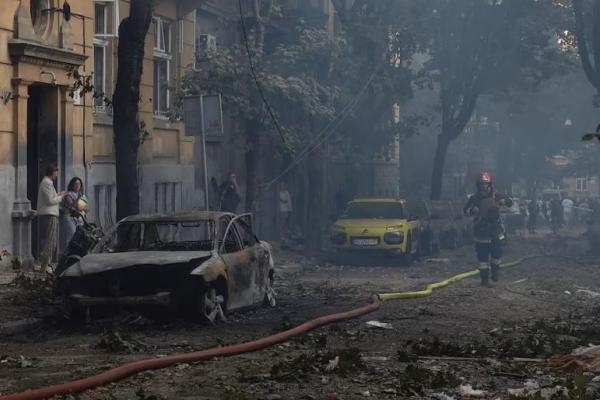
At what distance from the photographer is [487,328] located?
47.2ft

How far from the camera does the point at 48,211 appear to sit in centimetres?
1978

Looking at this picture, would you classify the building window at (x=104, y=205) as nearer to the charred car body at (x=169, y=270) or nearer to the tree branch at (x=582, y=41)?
the charred car body at (x=169, y=270)

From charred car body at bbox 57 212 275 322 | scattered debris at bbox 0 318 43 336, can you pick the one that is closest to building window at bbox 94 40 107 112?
charred car body at bbox 57 212 275 322

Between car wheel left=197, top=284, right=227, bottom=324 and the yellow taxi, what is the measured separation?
44.3 ft

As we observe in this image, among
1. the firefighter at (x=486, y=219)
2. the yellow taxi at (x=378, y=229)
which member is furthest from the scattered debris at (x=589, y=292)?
the yellow taxi at (x=378, y=229)

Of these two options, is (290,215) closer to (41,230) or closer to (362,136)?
(362,136)

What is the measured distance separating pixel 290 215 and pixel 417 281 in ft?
49.2

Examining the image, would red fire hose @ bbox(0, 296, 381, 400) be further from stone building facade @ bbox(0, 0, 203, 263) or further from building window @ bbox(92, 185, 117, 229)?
building window @ bbox(92, 185, 117, 229)

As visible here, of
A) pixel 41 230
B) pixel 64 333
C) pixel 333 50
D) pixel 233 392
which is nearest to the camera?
pixel 233 392

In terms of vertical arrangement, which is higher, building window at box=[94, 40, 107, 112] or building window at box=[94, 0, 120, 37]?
building window at box=[94, 0, 120, 37]

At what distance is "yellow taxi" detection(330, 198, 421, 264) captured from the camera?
27.5 metres

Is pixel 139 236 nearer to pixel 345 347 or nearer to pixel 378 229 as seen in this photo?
pixel 345 347

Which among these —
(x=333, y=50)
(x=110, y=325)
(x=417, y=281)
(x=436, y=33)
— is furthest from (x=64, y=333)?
(x=436, y=33)

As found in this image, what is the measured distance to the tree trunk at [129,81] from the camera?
57.4 ft
